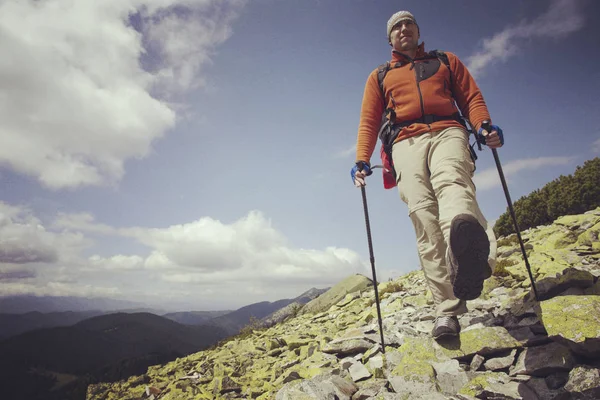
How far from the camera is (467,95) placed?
4195mm

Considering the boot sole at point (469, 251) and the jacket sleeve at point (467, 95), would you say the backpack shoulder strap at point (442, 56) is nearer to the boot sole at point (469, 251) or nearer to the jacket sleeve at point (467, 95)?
the jacket sleeve at point (467, 95)

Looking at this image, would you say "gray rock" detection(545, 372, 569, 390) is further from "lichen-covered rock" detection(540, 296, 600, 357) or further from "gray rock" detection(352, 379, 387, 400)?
"gray rock" detection(352, 379, 387, 400)

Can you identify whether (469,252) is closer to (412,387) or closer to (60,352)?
(412,387)

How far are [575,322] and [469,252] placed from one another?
1.18m

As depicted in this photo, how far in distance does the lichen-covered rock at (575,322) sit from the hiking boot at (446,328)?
82 centimetres

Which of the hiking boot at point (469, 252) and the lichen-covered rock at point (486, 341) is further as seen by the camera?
the lichen-covered rock at point (486, 341)

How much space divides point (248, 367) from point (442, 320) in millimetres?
4585

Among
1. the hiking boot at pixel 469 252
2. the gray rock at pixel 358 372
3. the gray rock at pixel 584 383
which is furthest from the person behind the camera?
the gray rock at pixel 358 372

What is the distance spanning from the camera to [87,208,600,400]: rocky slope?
2.58m

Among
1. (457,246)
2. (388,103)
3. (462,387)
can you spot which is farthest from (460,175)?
(462,387)

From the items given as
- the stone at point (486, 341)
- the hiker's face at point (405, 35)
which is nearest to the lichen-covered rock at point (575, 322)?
the stone at point (486, 341)

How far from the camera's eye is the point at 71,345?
483 ft

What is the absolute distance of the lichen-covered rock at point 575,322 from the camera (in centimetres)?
253

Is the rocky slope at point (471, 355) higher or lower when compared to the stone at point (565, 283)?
lower
